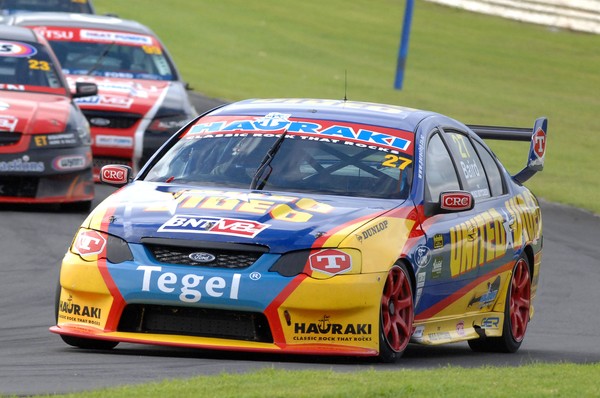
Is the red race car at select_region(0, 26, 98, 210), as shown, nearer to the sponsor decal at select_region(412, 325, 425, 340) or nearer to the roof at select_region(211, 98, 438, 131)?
the roof at select_region(211, 98, 438, 131)

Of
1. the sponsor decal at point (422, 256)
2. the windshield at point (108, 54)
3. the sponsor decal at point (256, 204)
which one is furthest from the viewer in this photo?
the windshield at point (108, 54)

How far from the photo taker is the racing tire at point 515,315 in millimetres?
9469

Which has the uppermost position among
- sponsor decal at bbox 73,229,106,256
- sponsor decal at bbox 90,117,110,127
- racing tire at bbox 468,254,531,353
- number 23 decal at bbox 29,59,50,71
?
sponsor decal at bbox 73,229,106,256

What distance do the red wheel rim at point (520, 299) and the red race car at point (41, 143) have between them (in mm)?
5996

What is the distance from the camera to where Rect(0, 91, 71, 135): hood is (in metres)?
14.5

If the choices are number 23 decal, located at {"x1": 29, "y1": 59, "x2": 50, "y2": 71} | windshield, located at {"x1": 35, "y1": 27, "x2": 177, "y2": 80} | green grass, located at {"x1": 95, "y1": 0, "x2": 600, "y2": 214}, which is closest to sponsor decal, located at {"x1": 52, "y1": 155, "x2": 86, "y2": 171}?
number 23 decal, located at {"x1": 29, "y1": 59, "x2": 50, "y2": 71}

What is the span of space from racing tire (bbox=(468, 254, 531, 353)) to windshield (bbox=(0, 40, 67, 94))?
23.7 ft

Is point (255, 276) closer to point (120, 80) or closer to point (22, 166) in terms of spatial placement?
point (22, 166)

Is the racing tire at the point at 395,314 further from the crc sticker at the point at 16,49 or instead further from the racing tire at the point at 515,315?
the crc sticker at the point at 16,49

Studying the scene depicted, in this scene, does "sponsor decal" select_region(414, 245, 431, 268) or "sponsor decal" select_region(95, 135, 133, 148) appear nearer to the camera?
"sponsor decal" select_region(414, 245, 431, 268)

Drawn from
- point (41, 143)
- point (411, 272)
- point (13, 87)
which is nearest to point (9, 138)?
point (41, 143)

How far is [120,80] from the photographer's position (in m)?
18.2

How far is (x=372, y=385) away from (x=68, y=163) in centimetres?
886

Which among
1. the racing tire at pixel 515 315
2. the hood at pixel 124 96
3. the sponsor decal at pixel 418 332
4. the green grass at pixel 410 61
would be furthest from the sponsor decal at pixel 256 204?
the green grass at pixel 410 61
